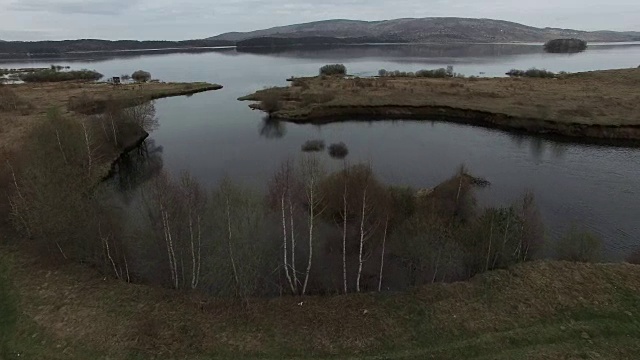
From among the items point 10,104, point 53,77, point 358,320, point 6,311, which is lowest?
point 358,320

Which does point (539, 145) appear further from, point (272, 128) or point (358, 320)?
point (358, 320)

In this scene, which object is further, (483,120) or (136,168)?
(483,120)

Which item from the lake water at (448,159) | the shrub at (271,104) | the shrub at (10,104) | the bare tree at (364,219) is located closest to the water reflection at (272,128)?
the lake water at (448,159)

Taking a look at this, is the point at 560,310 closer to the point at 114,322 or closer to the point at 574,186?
the point at 114,322

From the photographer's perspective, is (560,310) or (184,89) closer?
(560,310)

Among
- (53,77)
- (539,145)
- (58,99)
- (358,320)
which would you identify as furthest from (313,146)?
(53,77)

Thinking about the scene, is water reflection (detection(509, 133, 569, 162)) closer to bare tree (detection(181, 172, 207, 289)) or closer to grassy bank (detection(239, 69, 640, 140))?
grassy bank (detection(239, 69, 640, 140))

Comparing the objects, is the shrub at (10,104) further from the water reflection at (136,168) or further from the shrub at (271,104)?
the shrub at (271,104)

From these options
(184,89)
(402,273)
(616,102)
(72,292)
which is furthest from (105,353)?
(184,89)
